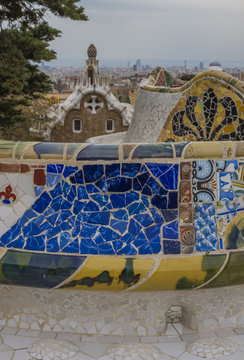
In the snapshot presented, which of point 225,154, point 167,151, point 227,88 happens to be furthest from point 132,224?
point 227,88

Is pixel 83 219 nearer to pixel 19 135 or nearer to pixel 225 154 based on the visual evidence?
pixel 225 154

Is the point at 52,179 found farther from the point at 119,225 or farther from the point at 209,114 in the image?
the point at 209,114

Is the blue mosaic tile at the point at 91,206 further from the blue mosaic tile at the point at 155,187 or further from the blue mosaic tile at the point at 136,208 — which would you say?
the blue mosaic tile at the point at 155,187

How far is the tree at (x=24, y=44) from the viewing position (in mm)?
10508

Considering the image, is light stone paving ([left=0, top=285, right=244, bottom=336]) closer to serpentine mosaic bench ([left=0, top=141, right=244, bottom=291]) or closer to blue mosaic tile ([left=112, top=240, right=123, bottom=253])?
serpentine mosaic bench ([left=0, top=141, right=244, bottom=291])

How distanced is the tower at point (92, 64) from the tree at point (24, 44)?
561cm

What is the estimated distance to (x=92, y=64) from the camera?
65.2ft

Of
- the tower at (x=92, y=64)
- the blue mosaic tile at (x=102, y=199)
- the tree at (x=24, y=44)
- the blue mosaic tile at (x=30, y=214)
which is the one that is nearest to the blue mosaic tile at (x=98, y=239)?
the blue mosaic tile at (x=102, y=199)

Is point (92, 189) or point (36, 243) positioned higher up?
point (92, 189)

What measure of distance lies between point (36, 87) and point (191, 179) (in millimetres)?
9807

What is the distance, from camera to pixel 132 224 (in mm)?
3125

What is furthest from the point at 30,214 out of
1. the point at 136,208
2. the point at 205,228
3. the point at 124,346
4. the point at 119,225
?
the point at 205,228

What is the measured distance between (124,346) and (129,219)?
0.78 metres

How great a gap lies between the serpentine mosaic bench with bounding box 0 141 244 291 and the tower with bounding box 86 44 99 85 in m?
14.8
